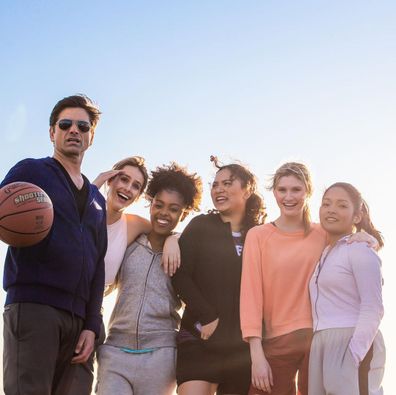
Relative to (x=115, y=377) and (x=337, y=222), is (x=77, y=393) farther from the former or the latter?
(x=337, y=222)

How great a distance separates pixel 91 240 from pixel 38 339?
3.33 ft

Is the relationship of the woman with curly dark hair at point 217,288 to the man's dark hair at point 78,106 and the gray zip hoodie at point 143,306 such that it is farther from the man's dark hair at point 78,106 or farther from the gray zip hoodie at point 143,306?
the man's dark hair at point 78,106

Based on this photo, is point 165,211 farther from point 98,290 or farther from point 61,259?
point 61,259

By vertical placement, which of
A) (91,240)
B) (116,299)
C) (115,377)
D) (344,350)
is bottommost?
(115,377)

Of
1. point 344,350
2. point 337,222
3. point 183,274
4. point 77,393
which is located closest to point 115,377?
point 77,393

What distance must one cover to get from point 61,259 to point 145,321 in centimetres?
143

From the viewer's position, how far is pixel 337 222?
556cm

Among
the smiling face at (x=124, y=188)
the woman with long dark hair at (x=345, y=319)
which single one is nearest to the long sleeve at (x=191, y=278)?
the smiling face at (x=124, y=188)

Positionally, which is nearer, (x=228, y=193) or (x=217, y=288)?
(x=217, y=288)

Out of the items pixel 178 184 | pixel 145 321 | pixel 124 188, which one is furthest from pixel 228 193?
pixel 145 321

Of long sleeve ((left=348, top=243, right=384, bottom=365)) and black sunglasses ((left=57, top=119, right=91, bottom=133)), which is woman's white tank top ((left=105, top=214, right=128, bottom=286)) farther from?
long sleeve ((left=348, top=243, right=384, bottom=365))

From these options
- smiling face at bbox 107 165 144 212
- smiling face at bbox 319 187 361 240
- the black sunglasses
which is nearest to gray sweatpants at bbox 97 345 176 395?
smiling face at bbox 107 165 144 212

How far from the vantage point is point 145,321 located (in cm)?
561

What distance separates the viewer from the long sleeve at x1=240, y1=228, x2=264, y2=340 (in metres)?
5.38
